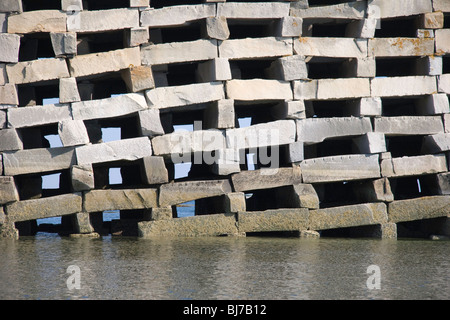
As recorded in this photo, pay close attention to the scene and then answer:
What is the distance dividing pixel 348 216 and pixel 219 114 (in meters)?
2.74

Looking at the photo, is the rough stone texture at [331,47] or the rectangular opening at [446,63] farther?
the rectangular opening at [446,63]

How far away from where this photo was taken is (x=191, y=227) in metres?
9.31

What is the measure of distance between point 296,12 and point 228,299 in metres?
6.44

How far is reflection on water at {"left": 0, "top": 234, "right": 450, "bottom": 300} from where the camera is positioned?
5.23 metres

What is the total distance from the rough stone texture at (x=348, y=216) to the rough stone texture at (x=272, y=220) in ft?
0.79

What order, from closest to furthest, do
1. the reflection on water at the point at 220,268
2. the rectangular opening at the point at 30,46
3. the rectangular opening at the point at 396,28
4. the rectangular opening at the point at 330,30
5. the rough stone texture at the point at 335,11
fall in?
1. the reflection on water at the point at 220,268
2. the rectangular opening at the point at 30,46
3. the rough stone texture at the point at 335,11
4. the rectangular opening at the point at 396,28
5. the rectangular opening at the point at 330,30

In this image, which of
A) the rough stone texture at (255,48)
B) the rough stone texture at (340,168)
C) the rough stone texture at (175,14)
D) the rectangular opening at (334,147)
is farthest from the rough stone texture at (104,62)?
the rectangular opening at (334,147)

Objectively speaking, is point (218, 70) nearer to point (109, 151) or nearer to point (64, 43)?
point (109, 151)

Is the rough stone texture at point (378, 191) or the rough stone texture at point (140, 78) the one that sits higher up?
the rough stone texture at point (140, 78)

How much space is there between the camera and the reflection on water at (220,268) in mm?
5234

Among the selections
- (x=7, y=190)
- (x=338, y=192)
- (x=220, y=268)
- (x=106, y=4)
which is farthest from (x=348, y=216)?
(x=106, y=4)

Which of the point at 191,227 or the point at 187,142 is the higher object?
the point at 187,142

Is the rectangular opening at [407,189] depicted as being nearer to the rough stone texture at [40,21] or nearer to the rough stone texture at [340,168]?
the rough stone texture at [340,168]

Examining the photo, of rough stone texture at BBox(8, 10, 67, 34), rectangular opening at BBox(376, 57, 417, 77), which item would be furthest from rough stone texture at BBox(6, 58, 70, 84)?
rectangular opening at BBox(376, 57, 417, 77)
